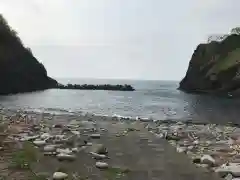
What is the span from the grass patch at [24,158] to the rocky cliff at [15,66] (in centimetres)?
8246

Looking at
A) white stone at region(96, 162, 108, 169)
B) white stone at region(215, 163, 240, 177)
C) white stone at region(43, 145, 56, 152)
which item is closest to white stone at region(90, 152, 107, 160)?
white stone at region(96, 162, 108, 169)

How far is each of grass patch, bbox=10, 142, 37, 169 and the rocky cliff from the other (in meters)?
82.5

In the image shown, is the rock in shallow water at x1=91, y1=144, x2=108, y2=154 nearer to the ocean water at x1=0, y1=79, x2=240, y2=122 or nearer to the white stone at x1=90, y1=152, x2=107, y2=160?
the white stone at x1=90, y1=152, x2=107, y2=160

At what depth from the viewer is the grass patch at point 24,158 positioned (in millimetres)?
7969

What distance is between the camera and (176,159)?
10344 mm

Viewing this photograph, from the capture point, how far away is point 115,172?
8.37 metres

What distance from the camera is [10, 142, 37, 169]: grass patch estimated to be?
7.97 metres

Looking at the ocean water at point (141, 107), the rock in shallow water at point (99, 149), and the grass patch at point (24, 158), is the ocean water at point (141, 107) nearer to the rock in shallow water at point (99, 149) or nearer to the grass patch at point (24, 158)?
the rock in shallow water at point (99, 149)

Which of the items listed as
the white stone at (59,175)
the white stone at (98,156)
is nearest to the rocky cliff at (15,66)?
the white stone at (98,156)

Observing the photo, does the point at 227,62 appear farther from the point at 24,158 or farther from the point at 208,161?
the point at 24,158

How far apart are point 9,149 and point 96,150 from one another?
8.15 feet

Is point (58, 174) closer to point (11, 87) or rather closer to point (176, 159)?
point (176, 159)

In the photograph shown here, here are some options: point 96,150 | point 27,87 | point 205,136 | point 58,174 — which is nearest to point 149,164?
point 96,150

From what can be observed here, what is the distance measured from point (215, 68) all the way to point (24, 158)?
10522cm
